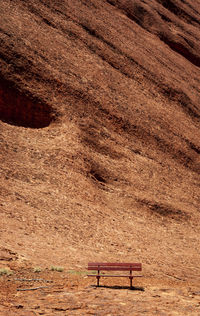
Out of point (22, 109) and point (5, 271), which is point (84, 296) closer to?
point (5, 271)

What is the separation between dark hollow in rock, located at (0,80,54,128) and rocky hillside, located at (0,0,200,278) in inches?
1.8

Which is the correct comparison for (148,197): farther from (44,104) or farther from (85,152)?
(44,104)

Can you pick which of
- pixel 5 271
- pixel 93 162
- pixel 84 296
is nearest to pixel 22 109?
pixel 93 162

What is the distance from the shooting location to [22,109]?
18219mm

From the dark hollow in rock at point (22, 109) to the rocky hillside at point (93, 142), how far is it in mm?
45

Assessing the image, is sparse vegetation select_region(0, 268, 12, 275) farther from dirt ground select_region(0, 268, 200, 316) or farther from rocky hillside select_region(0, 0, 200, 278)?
rocky hillside select_region(0, 0, 200, 278)

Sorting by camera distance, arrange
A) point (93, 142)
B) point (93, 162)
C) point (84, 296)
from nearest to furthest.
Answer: point (84, 296), point (93, 162), point (93, 142)

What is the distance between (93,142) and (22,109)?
140 inches

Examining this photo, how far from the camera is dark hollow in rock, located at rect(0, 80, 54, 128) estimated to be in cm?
1792

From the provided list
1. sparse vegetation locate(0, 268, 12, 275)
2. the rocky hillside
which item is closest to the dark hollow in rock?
the rocky hillside

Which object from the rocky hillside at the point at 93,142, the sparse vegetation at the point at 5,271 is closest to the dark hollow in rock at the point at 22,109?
the rocky hillside at the point at 93,142

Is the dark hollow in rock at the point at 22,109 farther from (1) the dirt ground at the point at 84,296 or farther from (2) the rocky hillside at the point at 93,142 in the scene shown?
(1) the dirt ground at the point at 84,296

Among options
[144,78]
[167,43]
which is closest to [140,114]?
[144,78]

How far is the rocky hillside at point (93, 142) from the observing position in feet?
38.9
